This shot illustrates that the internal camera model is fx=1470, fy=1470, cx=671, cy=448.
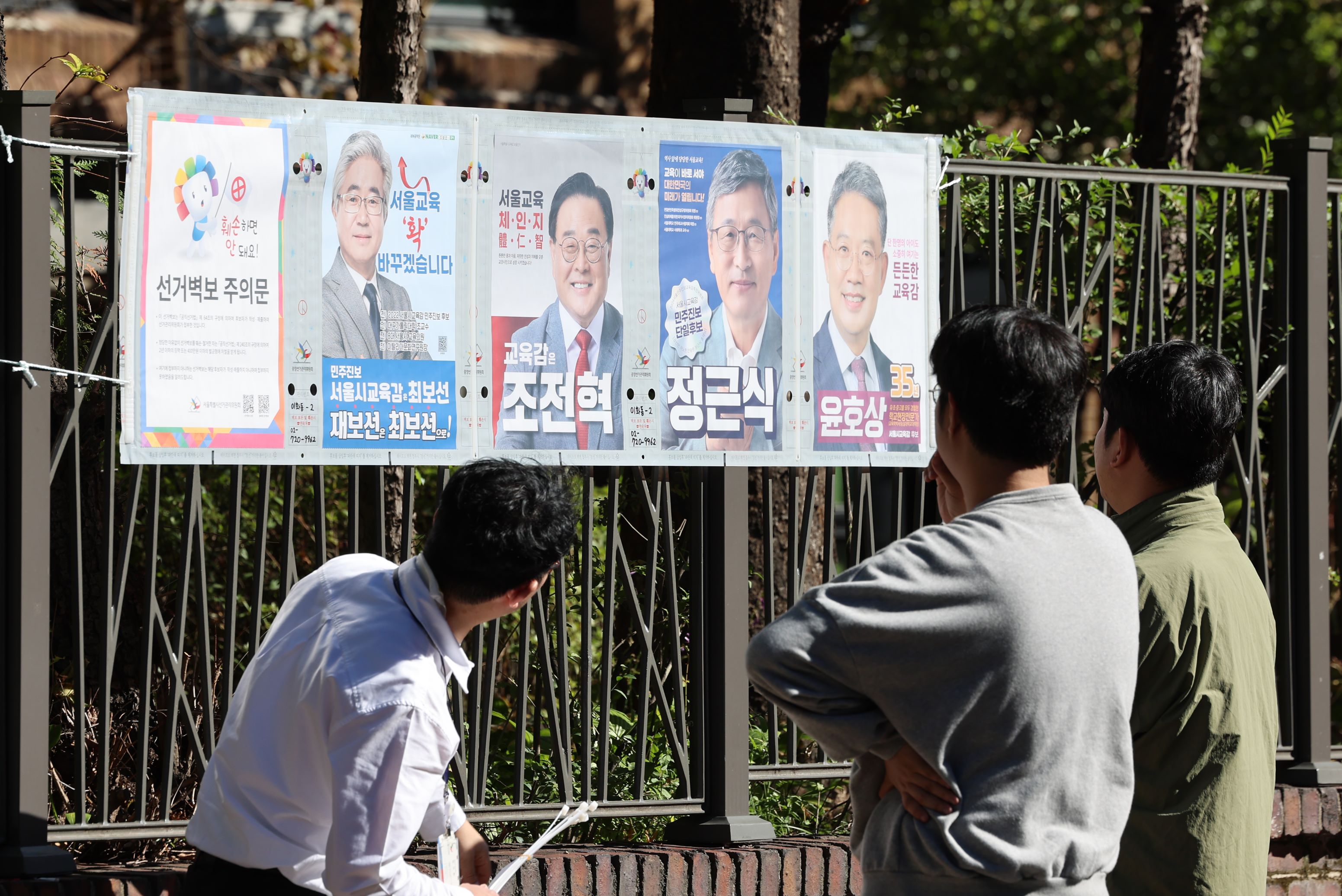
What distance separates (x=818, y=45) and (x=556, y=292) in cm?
357

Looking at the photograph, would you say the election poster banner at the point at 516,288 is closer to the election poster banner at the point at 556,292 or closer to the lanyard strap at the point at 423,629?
the election poster banner at the point at 556,292

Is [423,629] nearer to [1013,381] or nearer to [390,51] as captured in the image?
[1013,381]

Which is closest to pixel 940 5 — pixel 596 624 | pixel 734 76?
pixel 734 76

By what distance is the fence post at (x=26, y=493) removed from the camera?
3.75m

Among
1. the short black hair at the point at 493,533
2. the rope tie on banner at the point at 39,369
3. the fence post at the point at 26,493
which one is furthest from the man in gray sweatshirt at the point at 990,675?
the fence post at the point at 26,493

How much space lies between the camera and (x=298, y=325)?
12.8ft

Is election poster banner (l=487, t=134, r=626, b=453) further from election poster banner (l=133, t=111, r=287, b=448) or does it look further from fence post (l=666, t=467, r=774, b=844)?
election poster banner (l=133, t=111, r=287, b=448)

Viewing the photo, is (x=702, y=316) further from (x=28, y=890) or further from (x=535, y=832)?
(x=28, y=890)

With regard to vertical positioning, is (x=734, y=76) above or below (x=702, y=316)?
above

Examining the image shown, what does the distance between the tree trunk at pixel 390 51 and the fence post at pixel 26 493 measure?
1.85 metres

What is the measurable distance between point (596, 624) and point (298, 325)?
2439mm

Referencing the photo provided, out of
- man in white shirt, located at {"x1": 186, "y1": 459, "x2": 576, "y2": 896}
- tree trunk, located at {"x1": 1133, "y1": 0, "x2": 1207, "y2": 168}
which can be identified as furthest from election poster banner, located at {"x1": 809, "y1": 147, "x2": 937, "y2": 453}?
tree trunk, located at {"x1": 1133, "y1": 0, "x2": 1207, "y2": 168}

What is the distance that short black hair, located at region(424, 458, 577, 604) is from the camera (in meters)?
2.49

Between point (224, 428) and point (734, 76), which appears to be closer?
point (224, 428)
